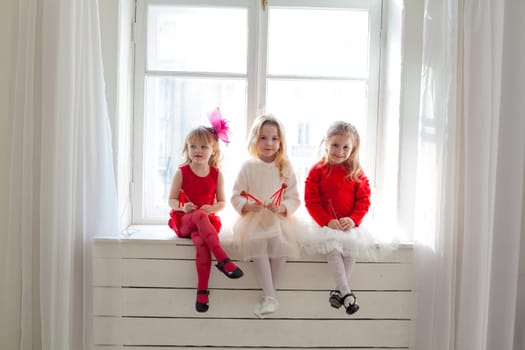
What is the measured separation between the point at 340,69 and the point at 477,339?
48.8 inches

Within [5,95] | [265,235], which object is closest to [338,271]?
[265,235]

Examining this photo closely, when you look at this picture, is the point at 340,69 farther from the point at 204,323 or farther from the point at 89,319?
the point at 89,319

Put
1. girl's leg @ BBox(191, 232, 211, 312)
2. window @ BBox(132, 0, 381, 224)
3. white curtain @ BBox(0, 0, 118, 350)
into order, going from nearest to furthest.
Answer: white curtain @ BBox(0, 0, 118, 350) → girl's leg @ BBox(191, 232, 211, 312) → window @ BBox(132, 0, 381, 224)

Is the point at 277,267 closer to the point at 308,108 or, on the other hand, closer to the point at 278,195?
the point at 278,195

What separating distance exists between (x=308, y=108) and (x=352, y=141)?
354 millimetres

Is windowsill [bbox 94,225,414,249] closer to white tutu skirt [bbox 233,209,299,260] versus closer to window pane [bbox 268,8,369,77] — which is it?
white tutu skirt [bbox 233,209,299,260]

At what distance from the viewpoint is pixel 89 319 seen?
6.22 feet

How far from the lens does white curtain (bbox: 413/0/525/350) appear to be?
1844mm

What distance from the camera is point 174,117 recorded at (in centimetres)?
232

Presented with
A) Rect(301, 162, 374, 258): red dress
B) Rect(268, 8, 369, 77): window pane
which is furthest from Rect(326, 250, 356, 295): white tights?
Rect(268, 8, 369, 77): window pane

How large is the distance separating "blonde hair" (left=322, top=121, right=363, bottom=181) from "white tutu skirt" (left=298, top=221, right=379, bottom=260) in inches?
9.4

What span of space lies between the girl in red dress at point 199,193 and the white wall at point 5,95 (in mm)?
601

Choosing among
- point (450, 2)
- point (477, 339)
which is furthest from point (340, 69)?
point (477, 339)

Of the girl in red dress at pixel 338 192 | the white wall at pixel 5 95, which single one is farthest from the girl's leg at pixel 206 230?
the white wall at pixel 5 95
